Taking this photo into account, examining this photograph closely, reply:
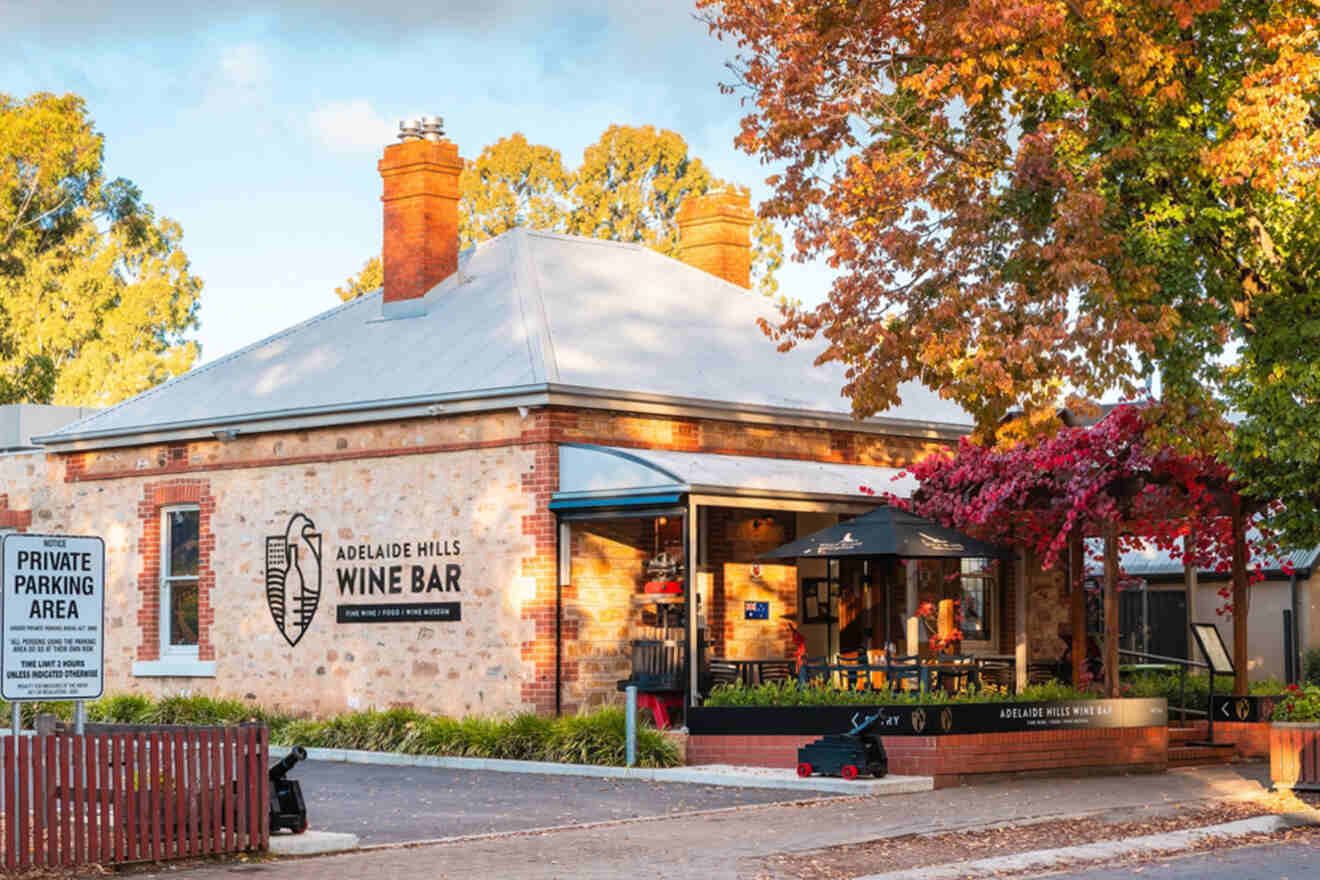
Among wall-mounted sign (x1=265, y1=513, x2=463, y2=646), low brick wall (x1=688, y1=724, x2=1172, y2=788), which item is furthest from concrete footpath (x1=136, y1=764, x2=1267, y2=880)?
wall-mounted sign (x1=265, y1=513, x2=463, y2=646)

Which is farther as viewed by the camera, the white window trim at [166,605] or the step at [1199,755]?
the white window trim at [166,605]

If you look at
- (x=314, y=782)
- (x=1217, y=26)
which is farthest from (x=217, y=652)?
(x=1217, y=26)

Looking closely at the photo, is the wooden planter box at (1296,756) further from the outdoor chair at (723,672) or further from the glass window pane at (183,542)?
the glass window pane at (183,542)

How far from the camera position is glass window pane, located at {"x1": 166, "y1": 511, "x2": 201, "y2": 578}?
2461 cm

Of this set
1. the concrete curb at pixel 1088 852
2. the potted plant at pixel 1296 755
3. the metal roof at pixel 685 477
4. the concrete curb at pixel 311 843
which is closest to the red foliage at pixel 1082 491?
the metal roof at pixel 685 477

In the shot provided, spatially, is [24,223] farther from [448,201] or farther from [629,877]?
[629,877]

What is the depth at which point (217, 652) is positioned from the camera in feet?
78.5

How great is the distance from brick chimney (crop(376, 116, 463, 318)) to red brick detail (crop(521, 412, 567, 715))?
16.0 feet

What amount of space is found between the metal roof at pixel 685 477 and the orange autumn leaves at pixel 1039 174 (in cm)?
212

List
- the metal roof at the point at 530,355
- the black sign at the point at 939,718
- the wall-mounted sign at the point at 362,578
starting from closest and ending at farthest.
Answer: the black sign at the point at 939,718, the wall-mounted sign at the point at 362,578, the metal roof at the point at 530,355

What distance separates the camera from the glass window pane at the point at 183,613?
24516 mm

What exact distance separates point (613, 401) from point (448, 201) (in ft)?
17.9

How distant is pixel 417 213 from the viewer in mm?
24969

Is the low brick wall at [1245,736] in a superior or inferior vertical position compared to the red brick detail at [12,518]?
inferior
